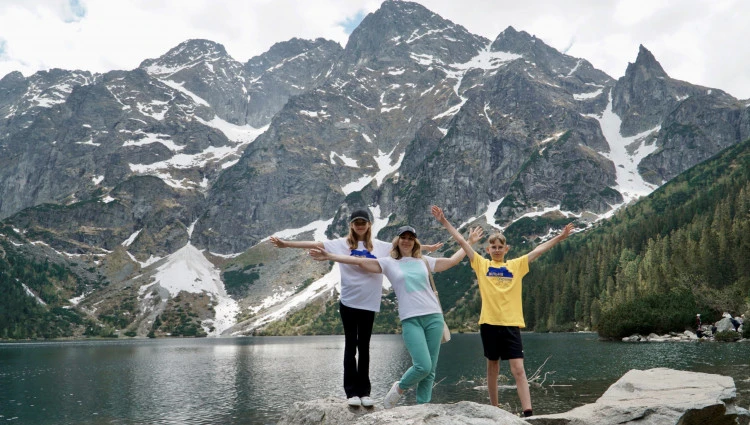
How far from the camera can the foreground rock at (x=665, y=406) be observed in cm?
987

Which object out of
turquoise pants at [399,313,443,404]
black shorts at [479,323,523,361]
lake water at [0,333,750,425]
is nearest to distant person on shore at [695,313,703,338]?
lake water at [0,333,750,425]

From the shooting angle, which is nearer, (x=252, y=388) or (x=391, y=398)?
(x=391, y=398)

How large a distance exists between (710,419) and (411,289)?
679cm

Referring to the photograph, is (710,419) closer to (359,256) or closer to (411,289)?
(411,289)

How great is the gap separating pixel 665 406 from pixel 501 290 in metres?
3.78

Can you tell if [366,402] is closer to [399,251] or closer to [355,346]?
[355,346]

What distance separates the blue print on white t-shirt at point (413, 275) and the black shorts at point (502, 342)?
207 cm

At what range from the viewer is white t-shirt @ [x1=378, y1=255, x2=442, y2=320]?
938 centimetres

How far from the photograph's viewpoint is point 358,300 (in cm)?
991

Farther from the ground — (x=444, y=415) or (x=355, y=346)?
(x=355, y=346)

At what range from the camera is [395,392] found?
29.5 ft

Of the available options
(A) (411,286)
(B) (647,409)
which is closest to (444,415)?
(A) (411,286)

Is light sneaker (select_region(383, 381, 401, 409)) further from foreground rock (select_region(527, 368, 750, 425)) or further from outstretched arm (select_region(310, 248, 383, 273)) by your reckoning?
foreground rock (select_region(527, 368, 750, 425))

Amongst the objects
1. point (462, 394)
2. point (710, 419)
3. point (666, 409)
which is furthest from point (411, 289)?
point (462, 394)
